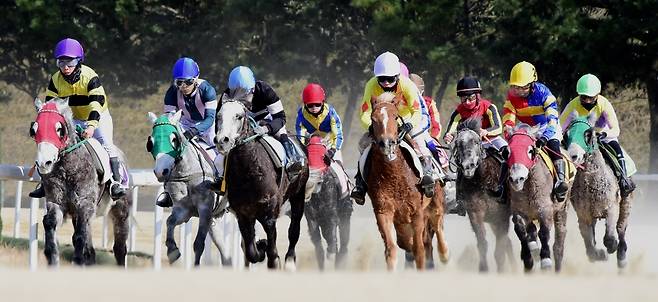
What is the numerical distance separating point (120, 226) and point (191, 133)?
4.18 ft

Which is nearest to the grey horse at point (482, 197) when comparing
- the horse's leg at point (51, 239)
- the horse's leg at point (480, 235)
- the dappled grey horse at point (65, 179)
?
the horse's leg at point (480, 235)

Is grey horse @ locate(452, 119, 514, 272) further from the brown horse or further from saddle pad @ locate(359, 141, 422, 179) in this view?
the brown horse

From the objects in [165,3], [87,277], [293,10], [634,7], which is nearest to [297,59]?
[293,10]

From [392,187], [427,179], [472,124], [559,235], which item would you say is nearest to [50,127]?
[392,187]

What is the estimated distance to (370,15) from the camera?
39594 mm

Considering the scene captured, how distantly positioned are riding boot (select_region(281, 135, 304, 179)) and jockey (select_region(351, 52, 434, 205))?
76 cm

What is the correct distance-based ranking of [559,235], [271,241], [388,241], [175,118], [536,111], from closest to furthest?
1. [388,241]
2. [271,241]
3. [175,118]
4. [559,235]
5. [536,111]

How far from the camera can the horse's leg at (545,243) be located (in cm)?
1565

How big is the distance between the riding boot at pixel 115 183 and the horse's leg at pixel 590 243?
563cm

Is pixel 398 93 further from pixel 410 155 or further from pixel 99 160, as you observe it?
pixel 99 160

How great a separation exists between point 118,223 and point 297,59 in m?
24.3

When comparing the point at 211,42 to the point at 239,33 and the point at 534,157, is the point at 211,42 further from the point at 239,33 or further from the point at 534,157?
the point at 534,157

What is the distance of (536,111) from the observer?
1708 centimetres

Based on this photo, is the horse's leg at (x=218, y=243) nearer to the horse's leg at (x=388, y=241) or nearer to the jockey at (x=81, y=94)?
the jockey at (x=81, y=94)
